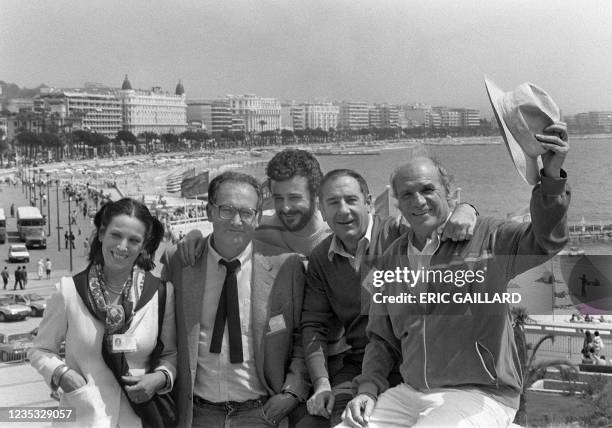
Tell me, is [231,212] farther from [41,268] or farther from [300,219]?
[41,268]

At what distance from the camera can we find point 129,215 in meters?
2.34

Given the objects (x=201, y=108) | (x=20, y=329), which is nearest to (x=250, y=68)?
(x=20, y=329)

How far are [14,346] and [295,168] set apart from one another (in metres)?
5.67

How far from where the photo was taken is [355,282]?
246 centimetres

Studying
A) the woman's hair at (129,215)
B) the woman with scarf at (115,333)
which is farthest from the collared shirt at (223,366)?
the woman's hair at (129,215)

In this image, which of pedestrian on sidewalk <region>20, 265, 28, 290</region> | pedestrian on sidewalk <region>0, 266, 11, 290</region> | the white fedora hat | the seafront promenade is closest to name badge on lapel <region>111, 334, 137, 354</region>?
the white fedora hat

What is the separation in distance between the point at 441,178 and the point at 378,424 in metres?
0.76

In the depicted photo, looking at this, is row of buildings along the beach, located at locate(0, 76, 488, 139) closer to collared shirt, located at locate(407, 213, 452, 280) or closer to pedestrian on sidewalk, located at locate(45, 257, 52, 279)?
pedestrian on sidewalk, located at locate(45, 257, 52, 279)

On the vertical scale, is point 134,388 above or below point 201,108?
below

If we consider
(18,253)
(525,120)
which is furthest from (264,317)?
(18,253)

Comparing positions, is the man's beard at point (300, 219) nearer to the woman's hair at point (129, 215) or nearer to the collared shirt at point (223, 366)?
the collared shirt at point (223, 366)

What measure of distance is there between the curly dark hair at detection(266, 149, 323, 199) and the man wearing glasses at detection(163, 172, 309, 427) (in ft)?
0.65

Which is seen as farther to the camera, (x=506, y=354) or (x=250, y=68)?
(x=250, y=68)

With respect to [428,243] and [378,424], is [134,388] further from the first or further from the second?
[428,243]
